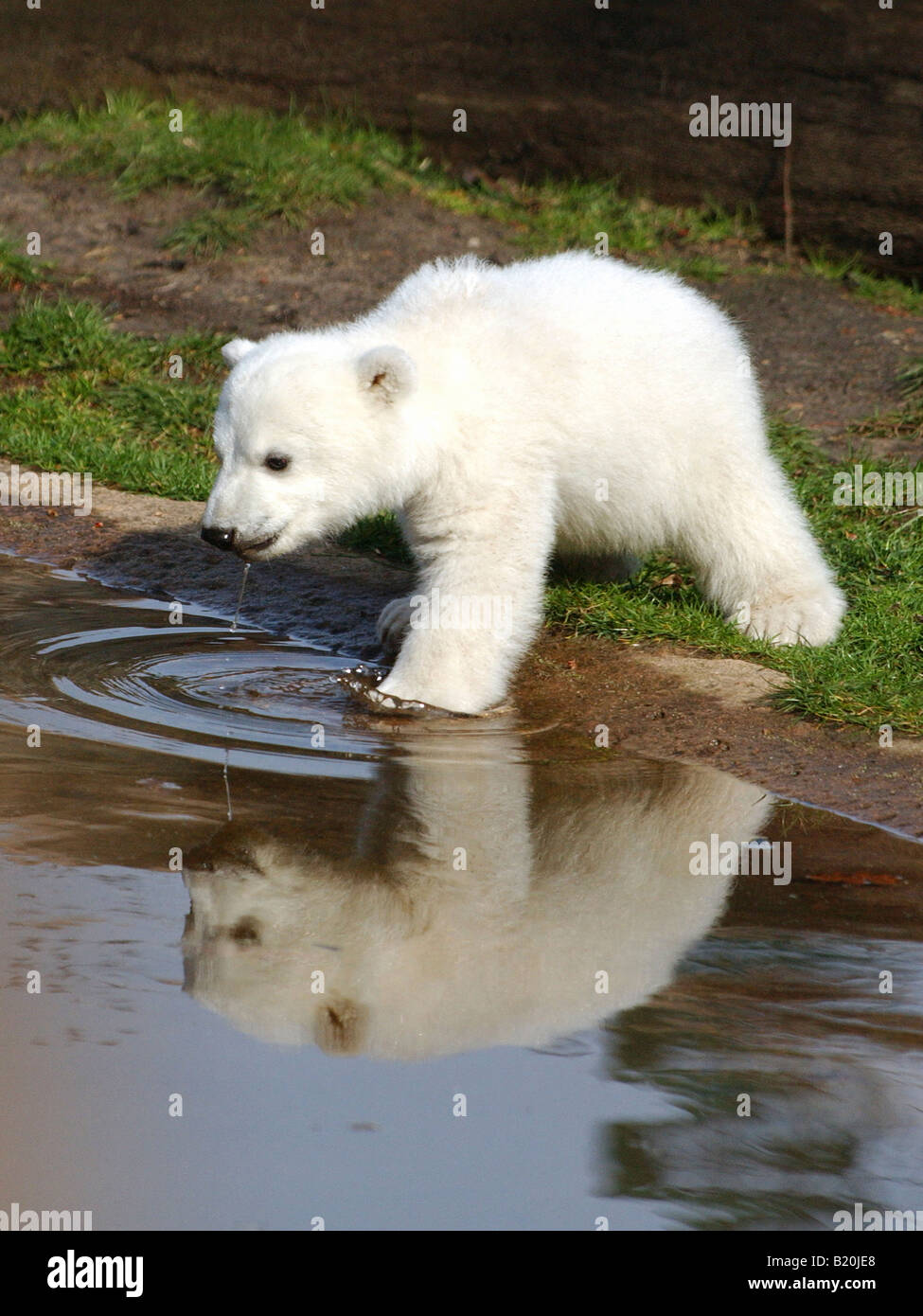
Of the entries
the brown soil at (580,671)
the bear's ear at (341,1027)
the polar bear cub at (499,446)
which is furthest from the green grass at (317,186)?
the bear's ear at (341,1027)

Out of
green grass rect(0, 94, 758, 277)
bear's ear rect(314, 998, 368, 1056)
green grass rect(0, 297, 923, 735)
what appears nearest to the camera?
bear's ear rect(314, 998, 368, 1056)

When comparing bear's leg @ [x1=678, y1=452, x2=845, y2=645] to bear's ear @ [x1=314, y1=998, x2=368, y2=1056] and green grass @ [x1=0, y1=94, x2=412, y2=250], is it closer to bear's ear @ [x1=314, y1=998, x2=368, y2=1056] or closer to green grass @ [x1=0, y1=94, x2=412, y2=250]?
bear's ear @ [x1=314, y1=998, x2=368, y2=1056]

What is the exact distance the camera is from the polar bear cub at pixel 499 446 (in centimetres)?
495

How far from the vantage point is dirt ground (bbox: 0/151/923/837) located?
16.5 ft

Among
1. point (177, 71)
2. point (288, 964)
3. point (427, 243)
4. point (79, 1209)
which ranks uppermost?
point (177, 71)

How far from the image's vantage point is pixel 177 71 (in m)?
11.5

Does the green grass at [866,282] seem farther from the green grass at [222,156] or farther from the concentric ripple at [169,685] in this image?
the concentric ripple at [169,685]

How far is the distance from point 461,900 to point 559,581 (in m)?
2.80

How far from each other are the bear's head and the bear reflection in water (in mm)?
856

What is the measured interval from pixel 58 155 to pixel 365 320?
6576 millimetres

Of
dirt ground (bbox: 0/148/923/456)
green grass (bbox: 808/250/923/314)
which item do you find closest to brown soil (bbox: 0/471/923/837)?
dirt ground (bbox: 0/148/923/456)

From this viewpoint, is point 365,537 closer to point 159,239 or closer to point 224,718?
point 224,718

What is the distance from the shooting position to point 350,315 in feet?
30.8

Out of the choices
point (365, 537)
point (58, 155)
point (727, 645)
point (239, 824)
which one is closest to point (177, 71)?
point (58, 155)
